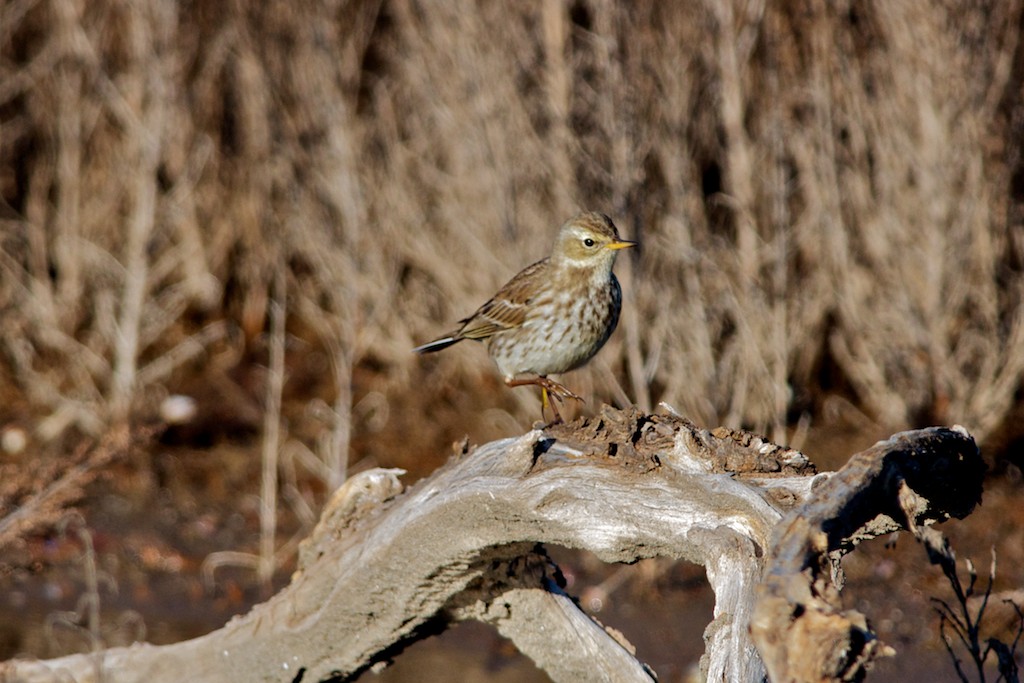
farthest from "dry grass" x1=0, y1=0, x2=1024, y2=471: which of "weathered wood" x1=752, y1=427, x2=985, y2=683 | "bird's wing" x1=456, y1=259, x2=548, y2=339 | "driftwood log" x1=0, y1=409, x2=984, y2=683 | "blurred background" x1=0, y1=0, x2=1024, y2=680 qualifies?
"weathered wood" x1=752, y1=427, x2=985, y2=683

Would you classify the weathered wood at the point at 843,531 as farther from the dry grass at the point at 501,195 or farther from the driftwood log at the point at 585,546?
the dry grass at the point at 501,195

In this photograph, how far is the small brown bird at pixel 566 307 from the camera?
20.7ft

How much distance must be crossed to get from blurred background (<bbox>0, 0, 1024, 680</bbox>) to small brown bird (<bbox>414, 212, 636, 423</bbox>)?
3.48ft

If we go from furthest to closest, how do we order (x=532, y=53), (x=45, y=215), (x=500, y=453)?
(x=45, y=215) → (x=532, y=53) → (x=500, y=453)

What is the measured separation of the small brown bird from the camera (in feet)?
20.7

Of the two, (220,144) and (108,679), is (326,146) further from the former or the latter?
(108,679)

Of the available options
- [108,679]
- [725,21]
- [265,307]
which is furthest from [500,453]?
[265,307]

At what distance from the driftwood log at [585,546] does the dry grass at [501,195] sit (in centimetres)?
249

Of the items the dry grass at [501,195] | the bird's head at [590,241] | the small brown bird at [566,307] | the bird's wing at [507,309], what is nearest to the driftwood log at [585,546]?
the small brown bird at [566,307]

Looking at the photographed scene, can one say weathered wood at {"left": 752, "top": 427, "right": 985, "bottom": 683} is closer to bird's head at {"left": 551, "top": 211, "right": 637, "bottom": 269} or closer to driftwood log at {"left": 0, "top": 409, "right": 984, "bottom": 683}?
driftwood log at {"left": 0, "top": 409, "right": 984, "bottom": 683}

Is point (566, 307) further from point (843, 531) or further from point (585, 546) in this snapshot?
point (843, 531)

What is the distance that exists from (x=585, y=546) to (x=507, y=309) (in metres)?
2.45

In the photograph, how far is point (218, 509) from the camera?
9.34m

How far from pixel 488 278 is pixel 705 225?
62.4 inches
